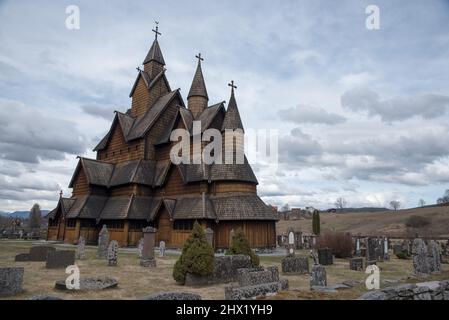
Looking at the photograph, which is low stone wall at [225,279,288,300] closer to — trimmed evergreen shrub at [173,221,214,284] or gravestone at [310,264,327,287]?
gravestone at [310,264,327,287]

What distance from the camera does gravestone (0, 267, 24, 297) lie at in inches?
367

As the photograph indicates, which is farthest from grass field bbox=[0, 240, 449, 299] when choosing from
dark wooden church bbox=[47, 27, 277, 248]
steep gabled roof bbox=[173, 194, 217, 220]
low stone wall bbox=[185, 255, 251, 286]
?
dark wooden church bbox=[47, 27, 277, 248]

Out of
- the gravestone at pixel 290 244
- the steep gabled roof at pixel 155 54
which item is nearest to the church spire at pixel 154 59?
the steep gabled roof at pixel 155 54

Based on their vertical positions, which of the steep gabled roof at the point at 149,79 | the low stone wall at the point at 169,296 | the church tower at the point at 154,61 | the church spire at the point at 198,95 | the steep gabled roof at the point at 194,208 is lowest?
the low stone wall at the point at 169,296

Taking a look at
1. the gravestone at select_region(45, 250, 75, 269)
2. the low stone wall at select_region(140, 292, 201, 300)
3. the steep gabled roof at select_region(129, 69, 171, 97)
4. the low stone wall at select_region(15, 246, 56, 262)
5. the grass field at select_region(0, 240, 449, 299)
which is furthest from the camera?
the steep gabled roof at select_region(129, 69, 171, 97)

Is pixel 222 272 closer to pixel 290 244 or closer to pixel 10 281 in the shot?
pixel 10 281

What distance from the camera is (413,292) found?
709cm

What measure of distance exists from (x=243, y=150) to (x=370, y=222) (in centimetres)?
6712

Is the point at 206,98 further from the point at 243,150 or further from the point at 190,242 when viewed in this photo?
the point at 190,242

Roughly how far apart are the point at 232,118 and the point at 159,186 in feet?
31.5

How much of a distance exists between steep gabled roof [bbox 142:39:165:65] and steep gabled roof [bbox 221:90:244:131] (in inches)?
556

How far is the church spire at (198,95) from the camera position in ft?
116

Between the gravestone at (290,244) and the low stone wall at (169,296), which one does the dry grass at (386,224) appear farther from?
the low stone wall at (169,296)

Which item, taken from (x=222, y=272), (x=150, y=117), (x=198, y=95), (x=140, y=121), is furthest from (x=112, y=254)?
(x=198, y=95)
